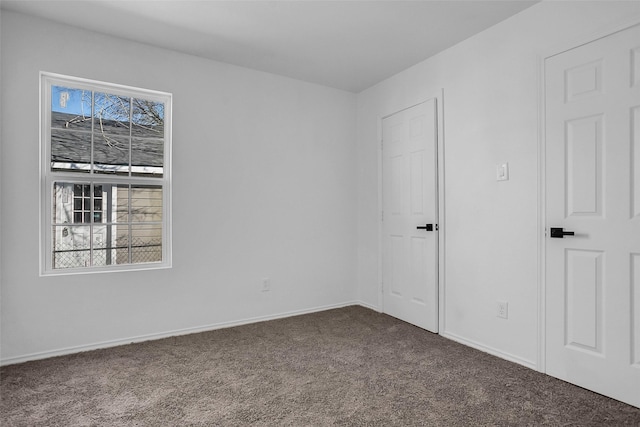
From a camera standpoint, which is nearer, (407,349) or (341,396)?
(341,396)

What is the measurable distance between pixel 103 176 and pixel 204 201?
2.66 ft

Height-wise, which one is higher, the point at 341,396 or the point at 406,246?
the point at 406,246

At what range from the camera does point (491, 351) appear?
272 cm

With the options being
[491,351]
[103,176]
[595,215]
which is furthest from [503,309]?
[103,176]

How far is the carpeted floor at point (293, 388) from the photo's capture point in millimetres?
1883

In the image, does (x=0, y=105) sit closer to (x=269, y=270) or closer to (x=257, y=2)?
(x=257, y=2)

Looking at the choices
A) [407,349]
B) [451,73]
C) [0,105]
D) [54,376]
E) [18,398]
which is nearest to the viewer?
[18,398]

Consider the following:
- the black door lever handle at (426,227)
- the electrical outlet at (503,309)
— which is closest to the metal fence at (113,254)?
the black door lever handle at (426,227)

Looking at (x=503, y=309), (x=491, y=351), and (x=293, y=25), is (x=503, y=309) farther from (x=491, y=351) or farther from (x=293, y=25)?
(x=293, y=25)

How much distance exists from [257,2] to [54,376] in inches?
110

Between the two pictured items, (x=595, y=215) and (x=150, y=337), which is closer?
(x=595, y=215)

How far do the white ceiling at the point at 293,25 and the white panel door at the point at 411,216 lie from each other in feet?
2.06

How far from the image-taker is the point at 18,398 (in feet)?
6.87

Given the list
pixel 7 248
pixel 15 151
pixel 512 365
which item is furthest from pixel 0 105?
pixel 512 365
